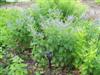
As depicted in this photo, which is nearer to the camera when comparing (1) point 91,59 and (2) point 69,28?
(1) point 91,59

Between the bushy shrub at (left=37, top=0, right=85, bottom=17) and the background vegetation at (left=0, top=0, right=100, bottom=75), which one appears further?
the bushy shrub at (left=37, top=0, right=85, bottom=17)

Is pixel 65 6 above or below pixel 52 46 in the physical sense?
above

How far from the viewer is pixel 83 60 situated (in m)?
4.07

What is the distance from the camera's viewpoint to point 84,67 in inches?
157

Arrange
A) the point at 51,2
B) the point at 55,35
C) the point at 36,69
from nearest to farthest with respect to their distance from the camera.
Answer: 1. the point at 55,35
2. the point at 36,69
3. the point at 51,2

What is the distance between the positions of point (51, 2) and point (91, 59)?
2.49 metres

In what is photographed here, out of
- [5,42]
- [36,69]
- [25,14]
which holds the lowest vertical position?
[36,69]

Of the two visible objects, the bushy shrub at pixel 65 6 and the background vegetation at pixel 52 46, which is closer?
the background vegetation at pixel 52 46

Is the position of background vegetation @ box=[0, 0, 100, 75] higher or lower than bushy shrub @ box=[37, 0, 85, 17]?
lower

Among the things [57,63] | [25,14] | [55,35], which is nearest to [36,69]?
[57,63]

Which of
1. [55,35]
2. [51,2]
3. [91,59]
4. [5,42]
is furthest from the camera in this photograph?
[51,2]

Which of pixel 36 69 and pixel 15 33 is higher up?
pixel 15 33

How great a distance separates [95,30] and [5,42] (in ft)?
4.84

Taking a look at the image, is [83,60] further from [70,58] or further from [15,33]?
[15,33]
